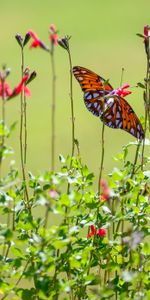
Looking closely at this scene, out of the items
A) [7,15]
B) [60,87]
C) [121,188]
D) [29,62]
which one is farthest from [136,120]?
[7,15]

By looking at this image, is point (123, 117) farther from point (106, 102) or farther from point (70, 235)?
point (70, 235)

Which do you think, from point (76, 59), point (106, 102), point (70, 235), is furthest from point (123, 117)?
point (76, 59)

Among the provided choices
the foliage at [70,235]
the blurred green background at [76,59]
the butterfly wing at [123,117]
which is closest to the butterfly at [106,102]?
A: the butterfly wing at [123,117]

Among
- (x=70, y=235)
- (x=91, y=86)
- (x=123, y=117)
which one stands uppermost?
(x=91, y=86)

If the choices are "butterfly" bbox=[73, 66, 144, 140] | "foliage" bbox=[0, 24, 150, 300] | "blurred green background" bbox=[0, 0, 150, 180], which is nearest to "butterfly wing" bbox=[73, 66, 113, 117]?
"butterfly" bbox=[73, 66, 144, 140]

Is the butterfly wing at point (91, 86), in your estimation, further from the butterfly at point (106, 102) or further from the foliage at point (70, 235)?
the foliage at point (70, 235)

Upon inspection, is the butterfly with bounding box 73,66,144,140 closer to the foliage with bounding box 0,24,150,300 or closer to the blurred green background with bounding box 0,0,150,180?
the foliage with bounding box 0,24,150,300

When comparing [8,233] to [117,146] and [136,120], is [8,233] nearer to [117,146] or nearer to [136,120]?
[136,120]
